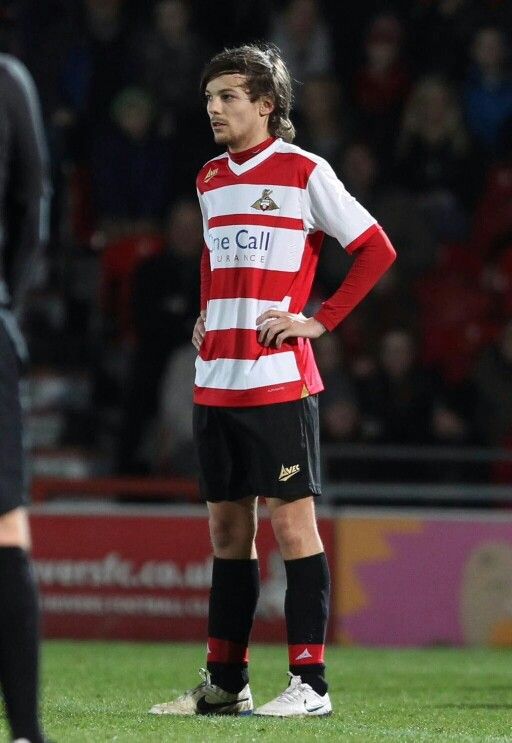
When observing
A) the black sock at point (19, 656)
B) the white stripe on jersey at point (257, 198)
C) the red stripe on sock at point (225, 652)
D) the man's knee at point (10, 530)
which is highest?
the white stripe on jersey at point (257, 198)

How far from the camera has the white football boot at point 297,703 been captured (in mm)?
5055

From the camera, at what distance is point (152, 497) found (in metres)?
11.4

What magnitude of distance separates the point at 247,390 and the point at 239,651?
877mm

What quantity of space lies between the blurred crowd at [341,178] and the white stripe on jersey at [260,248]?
20.3ft

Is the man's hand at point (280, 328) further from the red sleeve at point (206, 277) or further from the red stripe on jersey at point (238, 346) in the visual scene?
the red sleeve at point (206, 277)

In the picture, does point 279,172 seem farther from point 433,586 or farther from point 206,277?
point 433,586

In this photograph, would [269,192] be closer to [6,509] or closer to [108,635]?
[6,509]

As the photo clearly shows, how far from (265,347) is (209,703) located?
1173mm

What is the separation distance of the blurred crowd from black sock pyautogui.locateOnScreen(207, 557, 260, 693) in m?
6.02

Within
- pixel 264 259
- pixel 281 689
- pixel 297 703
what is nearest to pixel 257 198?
pixel 264 259

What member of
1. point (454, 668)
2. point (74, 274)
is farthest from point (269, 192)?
point (74, 274)

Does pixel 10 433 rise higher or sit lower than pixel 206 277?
lower

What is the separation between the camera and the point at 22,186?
354 centimetres

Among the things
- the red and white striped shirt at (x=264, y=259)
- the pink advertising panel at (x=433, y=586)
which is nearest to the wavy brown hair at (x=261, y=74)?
the red and white striped shirt at (x=264, y=259)
